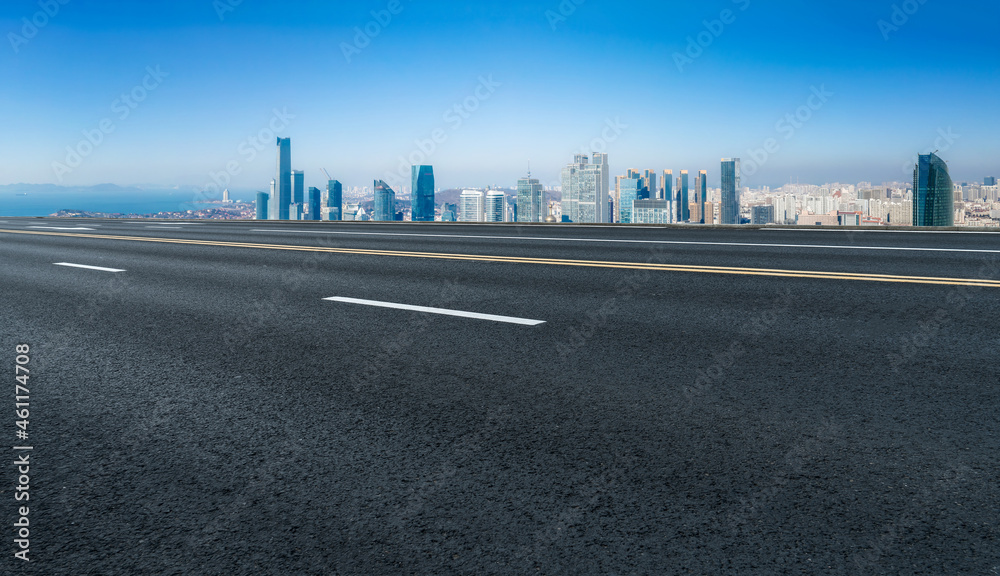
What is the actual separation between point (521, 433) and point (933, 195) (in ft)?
68.9

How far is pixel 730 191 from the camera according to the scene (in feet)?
123

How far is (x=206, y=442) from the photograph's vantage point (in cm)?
297

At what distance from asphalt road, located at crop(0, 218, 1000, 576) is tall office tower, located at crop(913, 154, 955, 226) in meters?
12.3

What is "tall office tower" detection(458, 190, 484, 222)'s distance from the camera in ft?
113

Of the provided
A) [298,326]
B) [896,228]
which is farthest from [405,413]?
[896,228]

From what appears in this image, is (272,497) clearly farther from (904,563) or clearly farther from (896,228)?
(896,228)

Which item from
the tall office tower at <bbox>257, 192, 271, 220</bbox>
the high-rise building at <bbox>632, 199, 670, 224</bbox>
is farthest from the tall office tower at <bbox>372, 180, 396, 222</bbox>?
the tall office tower at <bbox>257, 192, 271, 220</bbox>

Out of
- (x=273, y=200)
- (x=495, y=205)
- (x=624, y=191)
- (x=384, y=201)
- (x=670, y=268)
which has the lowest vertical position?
(x=670, y=268)

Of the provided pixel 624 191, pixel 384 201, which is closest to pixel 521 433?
pixel 384 201

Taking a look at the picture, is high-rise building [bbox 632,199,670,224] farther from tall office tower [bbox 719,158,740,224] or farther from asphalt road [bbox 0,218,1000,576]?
asphalt road [bbox 0,218,1000,576]

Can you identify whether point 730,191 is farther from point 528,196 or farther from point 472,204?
point 472,204

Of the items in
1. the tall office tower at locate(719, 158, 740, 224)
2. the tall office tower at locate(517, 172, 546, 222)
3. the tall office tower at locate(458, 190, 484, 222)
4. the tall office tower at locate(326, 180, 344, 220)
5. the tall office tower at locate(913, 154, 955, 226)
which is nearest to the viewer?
the tall office tower at locate(913, 154, 955, 226)

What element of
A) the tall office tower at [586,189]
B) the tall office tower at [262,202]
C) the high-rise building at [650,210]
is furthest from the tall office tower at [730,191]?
the tall office tower at [262,202]

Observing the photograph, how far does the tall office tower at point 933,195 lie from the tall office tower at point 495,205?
18.0 meters
